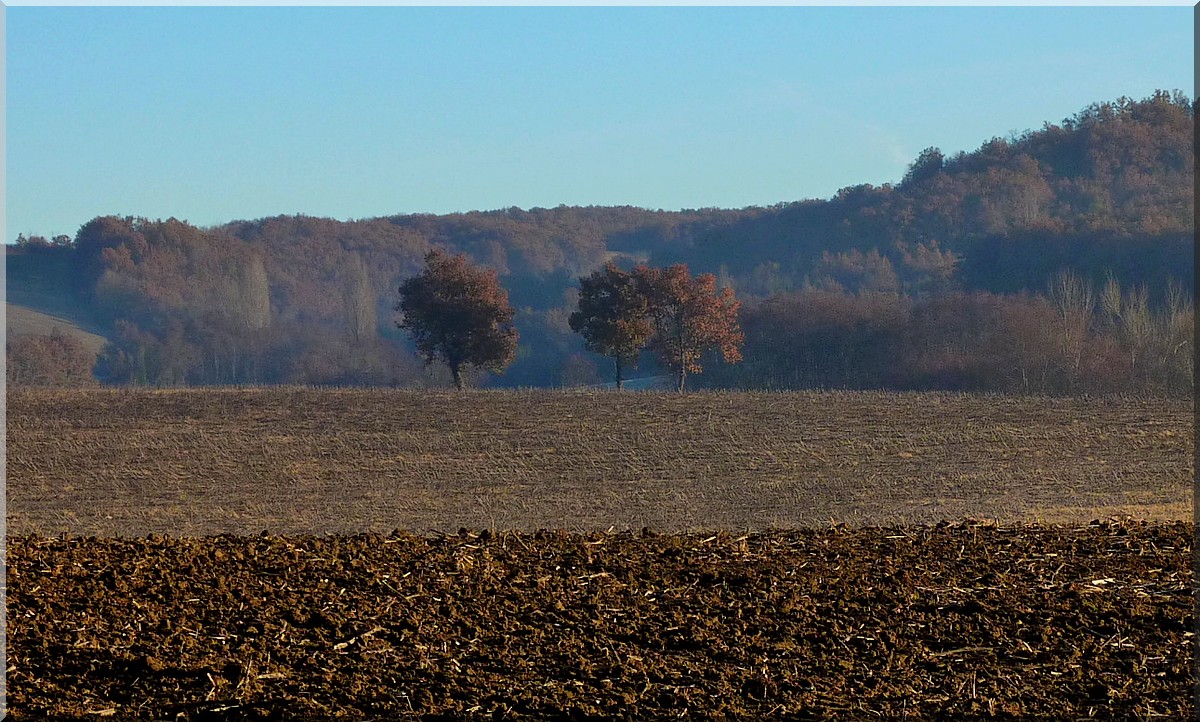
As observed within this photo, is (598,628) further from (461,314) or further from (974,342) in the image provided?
(974,342)

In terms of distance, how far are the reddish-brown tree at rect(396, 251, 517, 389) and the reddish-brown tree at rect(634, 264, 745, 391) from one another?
642 centimetres

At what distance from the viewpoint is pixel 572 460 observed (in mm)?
27812

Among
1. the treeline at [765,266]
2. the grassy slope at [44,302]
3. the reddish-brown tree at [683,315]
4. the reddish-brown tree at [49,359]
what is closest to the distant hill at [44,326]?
the grassy slope at [44,302]

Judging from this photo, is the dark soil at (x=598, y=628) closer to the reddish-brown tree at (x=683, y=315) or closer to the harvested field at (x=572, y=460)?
the harvested field at (x=572, y=460)

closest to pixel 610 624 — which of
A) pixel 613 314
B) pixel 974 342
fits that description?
pixel 613 314

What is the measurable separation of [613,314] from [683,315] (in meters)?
3.52

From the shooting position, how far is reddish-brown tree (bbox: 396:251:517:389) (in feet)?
156

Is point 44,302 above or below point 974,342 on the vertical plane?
above

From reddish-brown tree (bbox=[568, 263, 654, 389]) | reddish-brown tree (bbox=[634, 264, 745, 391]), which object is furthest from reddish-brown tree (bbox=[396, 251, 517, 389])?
reddish-brown tree (bbox=[634, 264, 745, 391])

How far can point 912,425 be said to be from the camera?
31.9 meters

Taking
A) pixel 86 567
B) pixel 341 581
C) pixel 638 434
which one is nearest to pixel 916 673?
pixel 341 581

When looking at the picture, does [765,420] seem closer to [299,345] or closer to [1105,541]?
[1105,541]

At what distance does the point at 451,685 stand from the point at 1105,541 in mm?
5317

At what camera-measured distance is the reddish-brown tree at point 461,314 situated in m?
47.6
